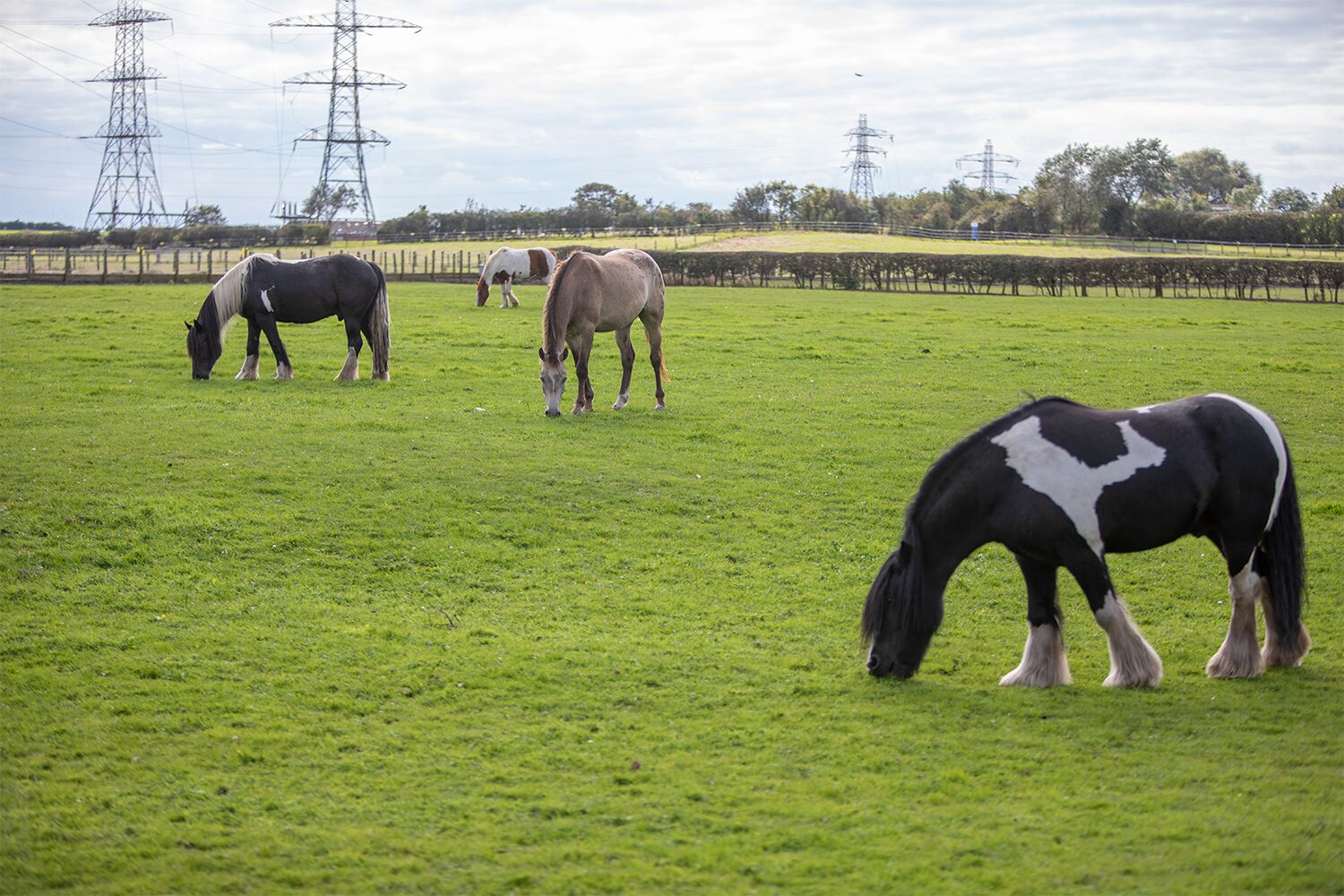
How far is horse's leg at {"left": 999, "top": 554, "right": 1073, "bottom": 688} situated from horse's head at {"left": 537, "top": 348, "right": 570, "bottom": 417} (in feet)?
30.5

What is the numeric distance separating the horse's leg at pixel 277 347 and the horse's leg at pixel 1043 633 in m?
14.1

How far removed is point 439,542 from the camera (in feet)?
31.8

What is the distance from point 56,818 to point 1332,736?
6281 mm

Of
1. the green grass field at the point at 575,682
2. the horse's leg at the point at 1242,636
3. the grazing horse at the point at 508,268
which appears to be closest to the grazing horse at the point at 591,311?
the green grass field at the point at 575,682

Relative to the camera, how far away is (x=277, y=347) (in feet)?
58.7

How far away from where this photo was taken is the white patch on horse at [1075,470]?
634cm

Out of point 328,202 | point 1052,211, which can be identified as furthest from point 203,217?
point 1052,211

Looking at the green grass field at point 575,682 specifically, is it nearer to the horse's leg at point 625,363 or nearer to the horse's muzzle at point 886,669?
the horse's muzzle at point 886,669

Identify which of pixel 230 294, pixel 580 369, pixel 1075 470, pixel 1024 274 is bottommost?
pixel 1075 470

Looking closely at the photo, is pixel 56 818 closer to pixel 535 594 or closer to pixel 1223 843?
pixel 535 594

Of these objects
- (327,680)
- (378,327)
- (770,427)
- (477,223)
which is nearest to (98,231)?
(477,223)

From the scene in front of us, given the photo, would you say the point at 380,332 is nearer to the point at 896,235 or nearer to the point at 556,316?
the point at 556,316

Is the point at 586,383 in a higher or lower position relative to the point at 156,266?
lower

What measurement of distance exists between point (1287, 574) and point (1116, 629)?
3.93ft
